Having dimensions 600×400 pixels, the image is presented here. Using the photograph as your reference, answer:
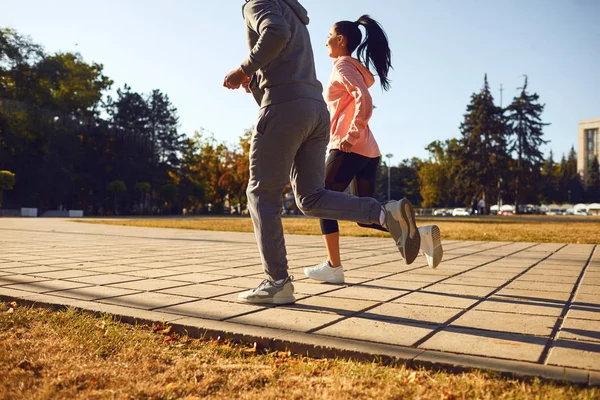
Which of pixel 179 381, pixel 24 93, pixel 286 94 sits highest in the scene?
pixel 24 93

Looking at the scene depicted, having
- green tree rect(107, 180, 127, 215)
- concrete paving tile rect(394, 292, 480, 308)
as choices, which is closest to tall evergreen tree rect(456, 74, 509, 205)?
green tree rect(107, 180, 127, 215)

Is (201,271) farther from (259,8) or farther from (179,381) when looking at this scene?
(179,381)

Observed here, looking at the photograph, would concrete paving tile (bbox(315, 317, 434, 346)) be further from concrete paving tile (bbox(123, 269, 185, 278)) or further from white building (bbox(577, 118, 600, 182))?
white building (bbox(577, 118, 600, 182))

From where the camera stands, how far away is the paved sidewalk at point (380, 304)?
2.32m

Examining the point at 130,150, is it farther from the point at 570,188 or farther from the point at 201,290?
the point at 570,188

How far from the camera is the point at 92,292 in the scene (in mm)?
3689

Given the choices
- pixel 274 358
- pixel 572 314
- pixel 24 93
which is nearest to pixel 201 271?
pixel 274 358

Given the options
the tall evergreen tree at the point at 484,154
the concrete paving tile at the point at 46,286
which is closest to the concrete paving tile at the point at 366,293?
the concrete paving tile at the point at 46,286

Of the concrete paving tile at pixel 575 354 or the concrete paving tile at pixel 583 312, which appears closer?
the concrete paving tile at pixel 575 354

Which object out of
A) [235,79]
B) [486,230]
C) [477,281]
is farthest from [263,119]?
[486,230]

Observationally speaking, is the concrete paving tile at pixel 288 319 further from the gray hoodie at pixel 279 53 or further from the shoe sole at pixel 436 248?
the gray hoodie at pixel 279 53

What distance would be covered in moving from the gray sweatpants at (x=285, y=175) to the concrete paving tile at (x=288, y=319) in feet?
0.97

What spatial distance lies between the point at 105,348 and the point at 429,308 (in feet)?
6.05

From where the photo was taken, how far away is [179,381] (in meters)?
2.03
